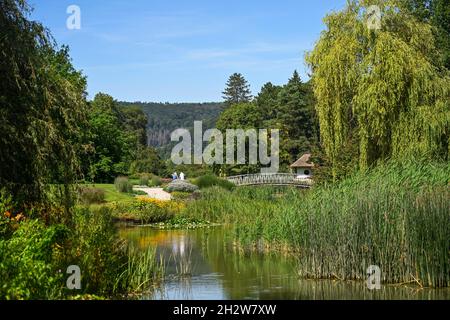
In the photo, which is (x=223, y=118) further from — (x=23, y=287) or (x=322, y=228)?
(x=23, y=287)

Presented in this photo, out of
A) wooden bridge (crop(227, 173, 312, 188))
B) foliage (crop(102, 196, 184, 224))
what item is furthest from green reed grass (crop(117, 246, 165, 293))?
wooden bridge (crop(227, 173, 312, 188))

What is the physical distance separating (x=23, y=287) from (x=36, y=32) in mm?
5714

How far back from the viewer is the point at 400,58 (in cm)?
2161

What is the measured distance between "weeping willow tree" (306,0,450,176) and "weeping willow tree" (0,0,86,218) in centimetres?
1147

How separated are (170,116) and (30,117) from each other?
17547 centimetres

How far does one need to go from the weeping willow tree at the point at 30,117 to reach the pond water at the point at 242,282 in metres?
2.60

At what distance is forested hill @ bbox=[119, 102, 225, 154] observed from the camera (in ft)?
563

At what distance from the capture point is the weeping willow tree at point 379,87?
69.6ft

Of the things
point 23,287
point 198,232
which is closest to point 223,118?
point 198,232

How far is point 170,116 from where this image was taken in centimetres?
18575

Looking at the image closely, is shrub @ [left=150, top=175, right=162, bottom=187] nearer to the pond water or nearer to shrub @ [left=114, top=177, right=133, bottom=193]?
shrub @ [left=114, top=177, right=133, bottom=193]

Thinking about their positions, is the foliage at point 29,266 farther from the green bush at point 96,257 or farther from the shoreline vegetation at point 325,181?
the green bush at point 96,257

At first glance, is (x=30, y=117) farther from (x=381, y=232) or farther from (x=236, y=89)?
(x=236, y=89)

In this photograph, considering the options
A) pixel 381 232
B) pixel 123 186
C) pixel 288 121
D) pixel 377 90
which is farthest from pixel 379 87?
pixel 288 121
